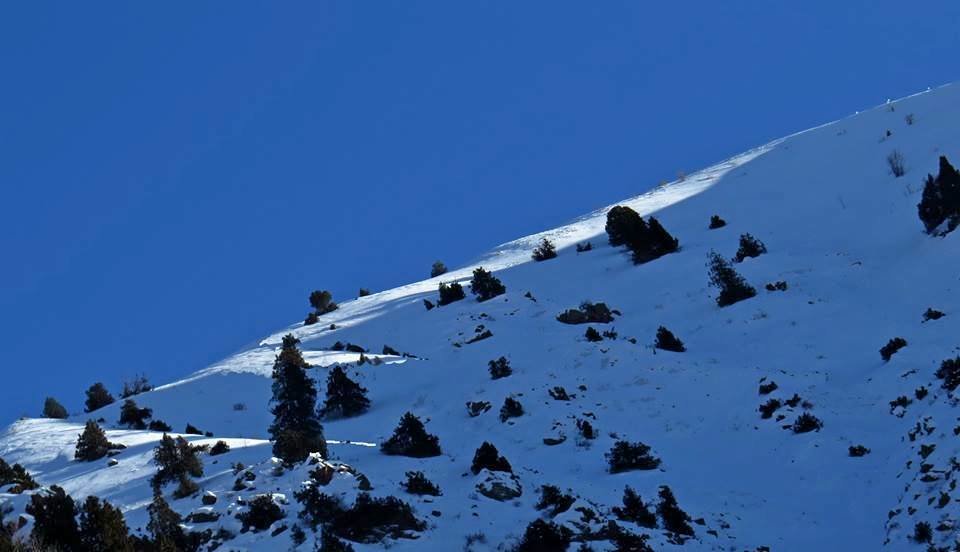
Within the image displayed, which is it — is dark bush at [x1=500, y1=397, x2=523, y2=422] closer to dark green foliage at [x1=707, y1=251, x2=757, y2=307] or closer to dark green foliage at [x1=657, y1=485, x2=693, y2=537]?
dark green foliage at [x1=657, y1=485, x2=693, y2=537]

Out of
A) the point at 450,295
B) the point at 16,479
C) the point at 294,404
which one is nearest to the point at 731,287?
the point at 450,295

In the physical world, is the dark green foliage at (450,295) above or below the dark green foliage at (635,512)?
Answer: above

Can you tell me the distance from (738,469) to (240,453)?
40.1 ft

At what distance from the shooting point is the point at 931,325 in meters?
26.0

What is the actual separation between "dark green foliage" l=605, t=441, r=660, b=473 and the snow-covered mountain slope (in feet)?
1.07

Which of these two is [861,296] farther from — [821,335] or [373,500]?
[373,500]

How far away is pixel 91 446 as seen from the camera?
27.8m

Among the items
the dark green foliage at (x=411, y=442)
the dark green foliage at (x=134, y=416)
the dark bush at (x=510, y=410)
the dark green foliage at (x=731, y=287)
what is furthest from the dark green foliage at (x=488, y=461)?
the dark green foliage at (x=134, y=416)

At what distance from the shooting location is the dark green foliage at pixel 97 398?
3888 centimetres

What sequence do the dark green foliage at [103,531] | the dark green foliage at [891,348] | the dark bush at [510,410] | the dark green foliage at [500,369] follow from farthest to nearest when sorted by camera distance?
the dark green foliage at [500,369] → the dark bush at [510,410] → the dark green foliage at [891,348] → the dark green foliage at [103,531]

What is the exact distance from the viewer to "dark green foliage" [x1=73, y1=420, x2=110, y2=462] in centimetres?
2773

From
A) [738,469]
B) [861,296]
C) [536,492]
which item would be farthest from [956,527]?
[861,296]

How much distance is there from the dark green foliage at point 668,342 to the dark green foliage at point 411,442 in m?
8.93

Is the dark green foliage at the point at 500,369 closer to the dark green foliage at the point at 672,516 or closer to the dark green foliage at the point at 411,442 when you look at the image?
the dark green foliage at the point at 411,442
